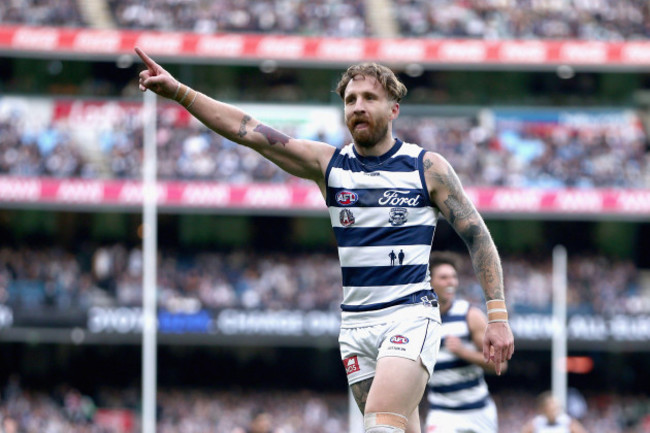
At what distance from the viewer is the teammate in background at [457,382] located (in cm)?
880

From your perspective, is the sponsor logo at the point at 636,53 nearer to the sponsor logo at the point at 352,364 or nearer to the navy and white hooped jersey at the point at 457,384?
the navy and white hooped jersey at the point at 457,384

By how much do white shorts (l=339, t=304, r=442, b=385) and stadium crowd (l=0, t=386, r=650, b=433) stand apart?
20.7 meters

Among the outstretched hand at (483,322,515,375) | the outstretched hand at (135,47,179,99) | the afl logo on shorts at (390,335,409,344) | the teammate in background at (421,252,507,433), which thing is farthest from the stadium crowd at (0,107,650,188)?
the outstretched hand at (483,322,515,375)

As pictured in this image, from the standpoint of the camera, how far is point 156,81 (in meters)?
5.97

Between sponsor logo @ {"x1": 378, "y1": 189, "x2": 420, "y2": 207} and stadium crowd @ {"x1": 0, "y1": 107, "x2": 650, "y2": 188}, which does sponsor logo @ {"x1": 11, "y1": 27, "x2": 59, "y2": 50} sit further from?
sponsor logo @ {"x1": 378, "y1": 189, "x2": 420, "y2": 207}

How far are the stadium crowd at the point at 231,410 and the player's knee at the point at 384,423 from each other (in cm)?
2095

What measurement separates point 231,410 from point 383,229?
23614mm

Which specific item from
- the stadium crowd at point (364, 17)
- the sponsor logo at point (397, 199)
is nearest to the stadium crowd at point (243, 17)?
the stadium crowd at point (364, 17)

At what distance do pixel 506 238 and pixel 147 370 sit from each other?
12.7m

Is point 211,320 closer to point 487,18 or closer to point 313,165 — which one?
point 487,18

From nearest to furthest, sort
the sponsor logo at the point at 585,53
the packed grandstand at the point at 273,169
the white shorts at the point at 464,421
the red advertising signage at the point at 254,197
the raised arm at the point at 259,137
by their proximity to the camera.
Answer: the raised arm at the point at 259,137, the white shorts at the point at 464,421, the packed grandstand at the point at 273,169, the red advertising signage at the point at 254,197, the sponsor logo at the point at 585,53

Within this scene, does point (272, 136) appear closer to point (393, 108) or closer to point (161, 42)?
point (393, 108)

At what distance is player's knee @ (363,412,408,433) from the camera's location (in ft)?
18.8

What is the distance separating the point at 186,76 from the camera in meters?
34.3
